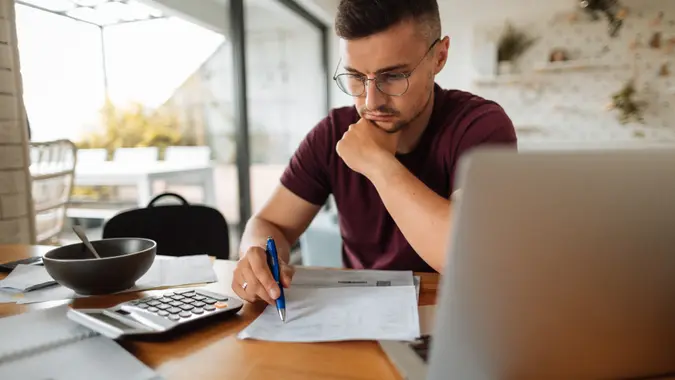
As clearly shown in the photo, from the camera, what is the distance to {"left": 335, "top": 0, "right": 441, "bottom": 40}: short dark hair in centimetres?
102

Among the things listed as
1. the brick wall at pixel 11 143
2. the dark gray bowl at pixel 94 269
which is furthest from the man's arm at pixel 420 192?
the brick wall at pixel 11 143

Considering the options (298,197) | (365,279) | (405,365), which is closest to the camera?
(405,365)

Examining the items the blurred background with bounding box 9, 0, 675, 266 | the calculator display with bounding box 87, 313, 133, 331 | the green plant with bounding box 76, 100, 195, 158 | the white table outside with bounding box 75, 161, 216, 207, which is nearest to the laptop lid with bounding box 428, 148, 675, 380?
the calculator display with bounding box 87, 313, 133, 331

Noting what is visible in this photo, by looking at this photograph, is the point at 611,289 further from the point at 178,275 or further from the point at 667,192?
the point at 178,275

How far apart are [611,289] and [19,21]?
5.88 ft

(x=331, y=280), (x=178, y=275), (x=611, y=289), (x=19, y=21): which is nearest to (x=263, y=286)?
(x=331, y=280)

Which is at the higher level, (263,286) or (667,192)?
(667,192)

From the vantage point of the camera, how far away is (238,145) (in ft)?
9.25

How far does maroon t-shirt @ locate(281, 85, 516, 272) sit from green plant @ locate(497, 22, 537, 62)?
2.59m

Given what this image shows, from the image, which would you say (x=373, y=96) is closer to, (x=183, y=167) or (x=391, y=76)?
(x=391, y=76)

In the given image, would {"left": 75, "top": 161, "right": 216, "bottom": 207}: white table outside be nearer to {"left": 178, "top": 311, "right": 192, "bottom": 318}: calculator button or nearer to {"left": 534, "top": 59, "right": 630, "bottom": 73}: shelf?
{"left": 178, "top": 311, "right": 192, "bottom": 318}: calculator button

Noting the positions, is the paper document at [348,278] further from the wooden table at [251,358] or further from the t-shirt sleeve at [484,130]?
the t-shirt sleeve at [484,130]

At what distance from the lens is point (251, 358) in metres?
0.56

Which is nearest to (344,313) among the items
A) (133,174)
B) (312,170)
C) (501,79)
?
(312,170)
